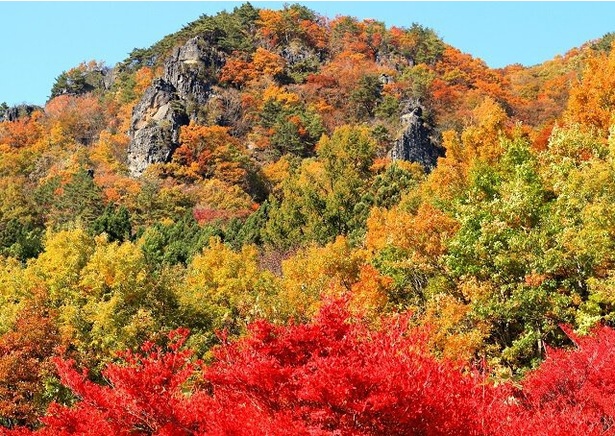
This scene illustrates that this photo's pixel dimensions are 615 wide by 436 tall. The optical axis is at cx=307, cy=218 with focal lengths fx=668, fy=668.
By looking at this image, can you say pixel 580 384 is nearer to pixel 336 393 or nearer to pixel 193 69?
pixel 336 393

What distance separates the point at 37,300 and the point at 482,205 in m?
14.9

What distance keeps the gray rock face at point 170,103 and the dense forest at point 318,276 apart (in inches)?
13.1

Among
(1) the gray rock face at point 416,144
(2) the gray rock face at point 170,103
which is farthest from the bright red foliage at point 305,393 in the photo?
(2) the gray rock face at point 170,103

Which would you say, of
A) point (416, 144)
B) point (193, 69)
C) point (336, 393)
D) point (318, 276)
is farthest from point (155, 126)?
point (336, 393)

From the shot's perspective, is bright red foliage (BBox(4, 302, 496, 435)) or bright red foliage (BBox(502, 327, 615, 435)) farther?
bright red foliage (BBox(502, 327, 615, 435))

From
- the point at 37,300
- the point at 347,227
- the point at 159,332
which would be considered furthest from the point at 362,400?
the point at 347,227

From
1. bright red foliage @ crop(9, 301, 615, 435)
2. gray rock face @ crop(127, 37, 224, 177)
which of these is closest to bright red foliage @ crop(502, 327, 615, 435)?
bright red foliage @ crop(9, 301, 615, 435)

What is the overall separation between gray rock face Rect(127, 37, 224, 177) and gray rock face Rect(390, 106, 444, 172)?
881 inches

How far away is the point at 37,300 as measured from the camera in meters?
22.5

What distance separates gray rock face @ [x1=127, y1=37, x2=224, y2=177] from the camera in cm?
6731

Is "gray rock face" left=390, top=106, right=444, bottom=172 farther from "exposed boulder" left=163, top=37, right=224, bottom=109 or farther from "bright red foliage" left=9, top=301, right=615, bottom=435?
"bright red foliage" left=9, top=301, right=615, bottom=435

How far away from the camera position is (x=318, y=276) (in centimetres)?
2386

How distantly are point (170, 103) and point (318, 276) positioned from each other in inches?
2052

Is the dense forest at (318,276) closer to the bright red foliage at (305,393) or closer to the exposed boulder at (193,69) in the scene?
the bright red foliage at (305,393)
